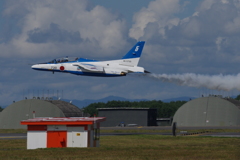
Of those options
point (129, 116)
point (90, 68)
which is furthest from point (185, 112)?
point (90, 68)

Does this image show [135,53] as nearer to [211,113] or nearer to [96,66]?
[96,66]

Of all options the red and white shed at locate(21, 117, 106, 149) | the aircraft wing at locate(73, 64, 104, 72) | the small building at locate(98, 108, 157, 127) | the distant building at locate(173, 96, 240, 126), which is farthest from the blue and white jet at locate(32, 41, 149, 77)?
the small building at locate(98, 108, 157, 127)

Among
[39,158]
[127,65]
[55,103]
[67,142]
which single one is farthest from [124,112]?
[39,158]

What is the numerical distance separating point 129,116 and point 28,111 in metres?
30.5

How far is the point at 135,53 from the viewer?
238 feet

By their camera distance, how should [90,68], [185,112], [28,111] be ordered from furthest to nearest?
[185,112] → [28,111] → [90,68]

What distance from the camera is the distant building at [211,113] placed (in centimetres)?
11219

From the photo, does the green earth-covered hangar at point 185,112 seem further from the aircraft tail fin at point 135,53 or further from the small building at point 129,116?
the aircraft tail fin at point 135,53

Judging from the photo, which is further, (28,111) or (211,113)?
(211,113)

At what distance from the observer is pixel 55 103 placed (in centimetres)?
11394

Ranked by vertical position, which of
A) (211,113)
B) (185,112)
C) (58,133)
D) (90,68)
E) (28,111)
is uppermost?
(90,68)

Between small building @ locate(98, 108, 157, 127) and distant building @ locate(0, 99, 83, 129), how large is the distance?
1897 cm

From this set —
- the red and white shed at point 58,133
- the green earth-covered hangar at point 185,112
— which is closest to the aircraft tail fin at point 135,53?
the red and white shed at point 58,133

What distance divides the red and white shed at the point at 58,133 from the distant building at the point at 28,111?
68.5m
